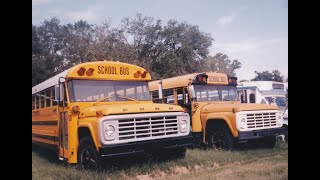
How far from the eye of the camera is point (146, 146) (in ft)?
14.4

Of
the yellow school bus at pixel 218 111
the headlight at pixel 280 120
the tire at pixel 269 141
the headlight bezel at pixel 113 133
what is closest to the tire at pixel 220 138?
the yellow school bus at pixel 218 111

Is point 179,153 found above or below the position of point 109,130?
below

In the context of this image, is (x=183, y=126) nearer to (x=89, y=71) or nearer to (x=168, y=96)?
(x=168, y=96)

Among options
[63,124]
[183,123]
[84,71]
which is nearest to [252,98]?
[183,123]

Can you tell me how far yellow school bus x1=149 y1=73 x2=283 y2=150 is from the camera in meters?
5.18

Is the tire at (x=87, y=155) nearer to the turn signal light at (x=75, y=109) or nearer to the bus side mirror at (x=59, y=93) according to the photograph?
the turn signal light at (x=75, y=109)

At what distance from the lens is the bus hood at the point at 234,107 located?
5264 millimetres

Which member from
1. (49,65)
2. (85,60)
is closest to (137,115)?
(85,60)

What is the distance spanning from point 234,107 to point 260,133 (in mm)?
552

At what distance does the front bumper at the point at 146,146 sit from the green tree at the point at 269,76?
5.42 ft
